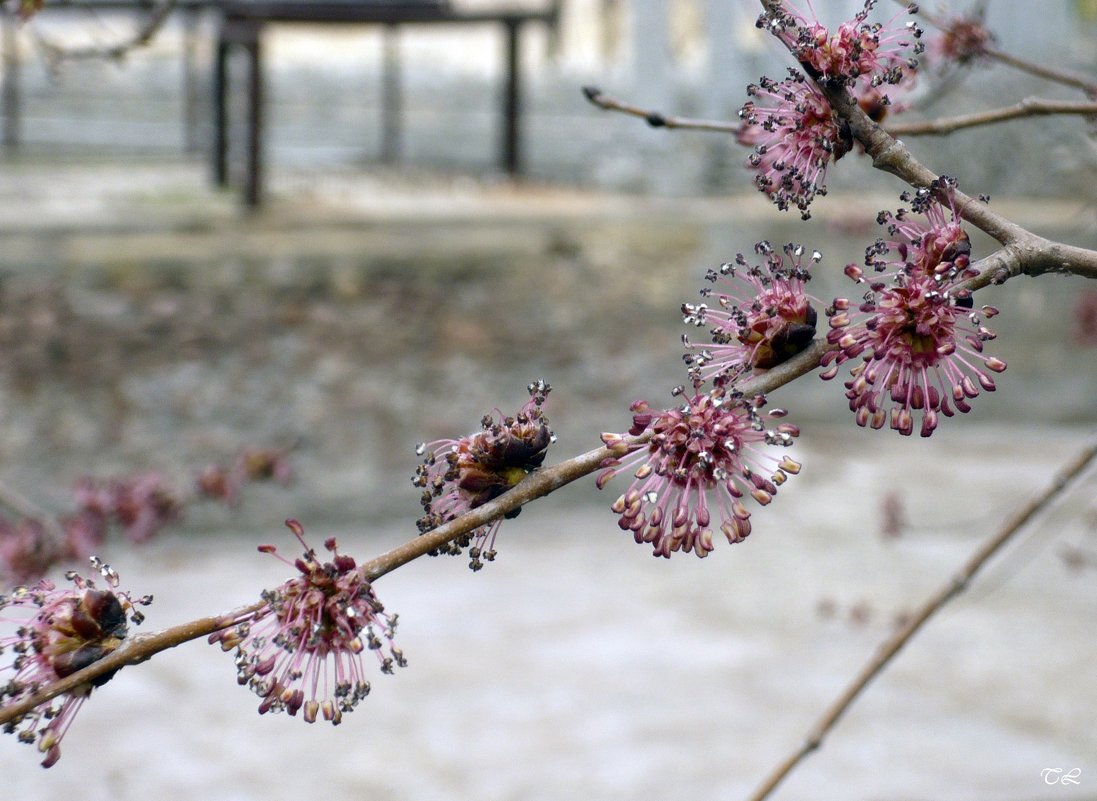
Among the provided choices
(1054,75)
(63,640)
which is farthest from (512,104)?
(63,640)

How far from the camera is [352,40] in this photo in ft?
19.1

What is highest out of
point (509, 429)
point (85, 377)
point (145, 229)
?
point (509, 429)

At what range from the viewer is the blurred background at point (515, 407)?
2508mm

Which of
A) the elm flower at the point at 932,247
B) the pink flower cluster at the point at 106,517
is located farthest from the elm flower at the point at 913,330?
the pink flower cluster at the point at 106,517

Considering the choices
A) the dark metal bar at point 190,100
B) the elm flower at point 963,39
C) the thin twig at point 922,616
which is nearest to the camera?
the thin twig at point 922,616

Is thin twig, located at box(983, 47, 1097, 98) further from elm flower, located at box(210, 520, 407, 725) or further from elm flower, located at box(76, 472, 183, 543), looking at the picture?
elm flower, located at box(76, 472, 183, 543)

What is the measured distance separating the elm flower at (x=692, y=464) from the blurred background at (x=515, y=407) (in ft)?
5.59

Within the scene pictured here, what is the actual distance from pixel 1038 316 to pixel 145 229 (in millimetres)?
3085

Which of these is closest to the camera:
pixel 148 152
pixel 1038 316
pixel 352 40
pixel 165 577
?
pixel 165 577

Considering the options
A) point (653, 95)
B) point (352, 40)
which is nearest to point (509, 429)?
point (653, 95)

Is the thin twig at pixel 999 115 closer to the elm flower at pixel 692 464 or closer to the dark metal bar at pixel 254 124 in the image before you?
the elm flower at pixel 692 464

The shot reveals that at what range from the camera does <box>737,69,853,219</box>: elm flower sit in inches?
23.7

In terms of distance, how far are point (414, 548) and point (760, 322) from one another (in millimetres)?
195

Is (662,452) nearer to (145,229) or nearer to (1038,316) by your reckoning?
(145,229)
